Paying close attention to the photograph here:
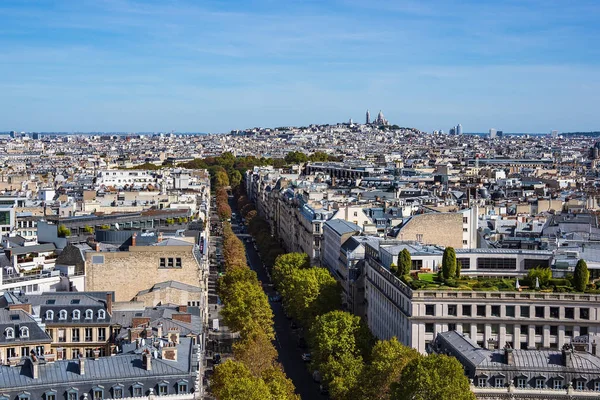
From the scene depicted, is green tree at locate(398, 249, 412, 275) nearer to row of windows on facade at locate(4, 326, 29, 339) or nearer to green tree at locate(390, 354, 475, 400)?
green tree at locate(390, 354, 475, 400)

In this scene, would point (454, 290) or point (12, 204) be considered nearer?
point (454, 290)

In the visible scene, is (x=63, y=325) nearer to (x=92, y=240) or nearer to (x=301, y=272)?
(x=92, y=240)

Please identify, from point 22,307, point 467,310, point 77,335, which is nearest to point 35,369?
point 22,307

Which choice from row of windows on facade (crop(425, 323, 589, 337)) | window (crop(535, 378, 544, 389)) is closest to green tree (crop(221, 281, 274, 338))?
row of windows on facade (crop(425, 323, 589, 337))

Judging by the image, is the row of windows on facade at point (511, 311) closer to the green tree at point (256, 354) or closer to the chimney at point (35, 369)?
the green tree at point (256, 354)

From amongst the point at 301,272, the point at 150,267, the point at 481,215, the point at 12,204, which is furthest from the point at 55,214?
the point at 481,215

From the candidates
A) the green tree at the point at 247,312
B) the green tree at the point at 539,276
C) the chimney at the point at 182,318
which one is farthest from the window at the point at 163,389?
the green tree at the point at 539,276
